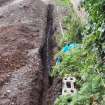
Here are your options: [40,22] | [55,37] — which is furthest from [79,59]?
[40,22]

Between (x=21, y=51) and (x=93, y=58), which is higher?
(x=21, y=51)

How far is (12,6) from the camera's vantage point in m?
13.1

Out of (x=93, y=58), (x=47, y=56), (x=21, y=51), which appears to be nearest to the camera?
(x=93, y=58)

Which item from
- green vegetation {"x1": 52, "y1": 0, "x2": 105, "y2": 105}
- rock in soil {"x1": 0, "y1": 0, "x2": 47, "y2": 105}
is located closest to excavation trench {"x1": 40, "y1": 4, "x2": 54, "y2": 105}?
rock in soil {"x1": 0, "y1": 0, "x2": 47, "y2": 105}

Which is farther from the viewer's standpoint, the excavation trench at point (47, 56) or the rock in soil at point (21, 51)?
the excavation trench at point (47, 56)

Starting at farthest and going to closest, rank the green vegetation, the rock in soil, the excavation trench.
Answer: the excavation trench → the rock in soil → the green vegetation

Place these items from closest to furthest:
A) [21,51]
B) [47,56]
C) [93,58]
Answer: [93,58] → [21,51] → [47,56]

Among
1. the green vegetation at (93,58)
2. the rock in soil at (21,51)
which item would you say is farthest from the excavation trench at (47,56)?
the green vegetation at (93,58)

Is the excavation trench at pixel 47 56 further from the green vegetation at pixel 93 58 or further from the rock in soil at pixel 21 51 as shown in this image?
the green vegetation at pixel 93 58

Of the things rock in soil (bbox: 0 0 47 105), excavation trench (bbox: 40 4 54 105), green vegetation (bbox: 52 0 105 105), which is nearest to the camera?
green vegetation (bbox: 52 0 105 105)

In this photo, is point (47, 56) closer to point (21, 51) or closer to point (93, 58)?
point (21, 51)

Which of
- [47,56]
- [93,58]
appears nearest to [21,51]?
[47,56]

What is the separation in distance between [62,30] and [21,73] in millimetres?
2908

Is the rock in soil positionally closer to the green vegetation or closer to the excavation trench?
the excavation trench
